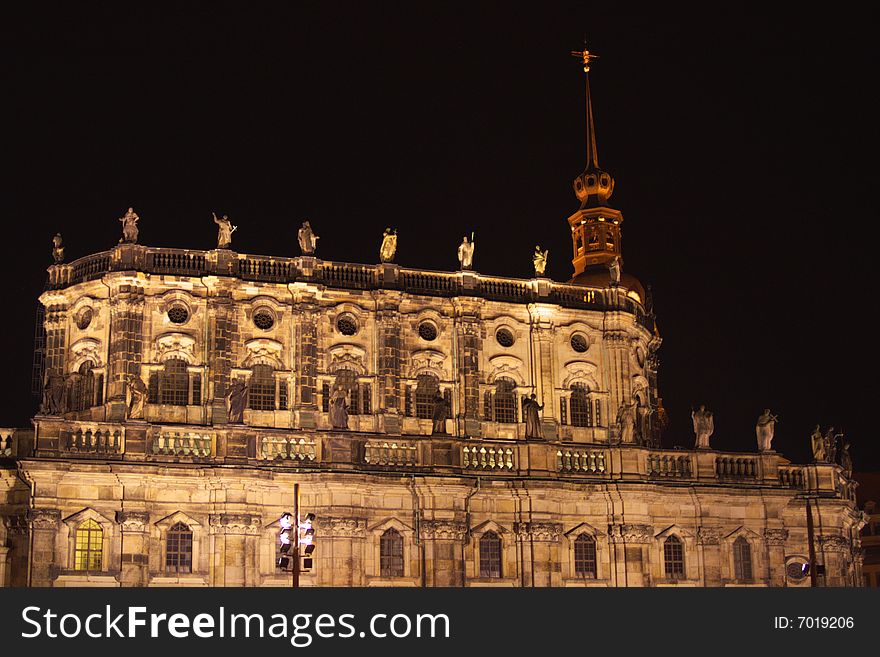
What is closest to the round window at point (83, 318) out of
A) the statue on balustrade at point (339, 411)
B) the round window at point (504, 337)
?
the statue on balustrade at point (339, 411)

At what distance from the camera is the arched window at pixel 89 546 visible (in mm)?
53344

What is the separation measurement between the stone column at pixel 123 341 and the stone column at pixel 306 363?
236 inches

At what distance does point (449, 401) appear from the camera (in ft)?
200

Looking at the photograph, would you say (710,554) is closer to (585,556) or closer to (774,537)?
(774,537)

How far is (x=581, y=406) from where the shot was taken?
63188 millimetres

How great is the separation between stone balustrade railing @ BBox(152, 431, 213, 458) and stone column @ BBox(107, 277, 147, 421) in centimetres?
213

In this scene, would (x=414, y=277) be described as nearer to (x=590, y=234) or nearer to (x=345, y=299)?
(x=345, y=299)

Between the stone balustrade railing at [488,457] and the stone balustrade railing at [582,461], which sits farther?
the stone balustrade railing at [582,461]

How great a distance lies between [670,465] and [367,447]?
508 inches

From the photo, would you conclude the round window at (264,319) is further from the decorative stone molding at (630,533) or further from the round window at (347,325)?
the decorative stone molding at (630,533)

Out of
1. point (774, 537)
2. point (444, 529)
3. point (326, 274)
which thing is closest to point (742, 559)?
point (774, 537)

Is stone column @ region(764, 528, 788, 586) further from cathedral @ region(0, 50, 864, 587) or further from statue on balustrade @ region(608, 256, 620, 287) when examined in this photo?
statue on balustrade @ region(608, 256, 620, 287)
